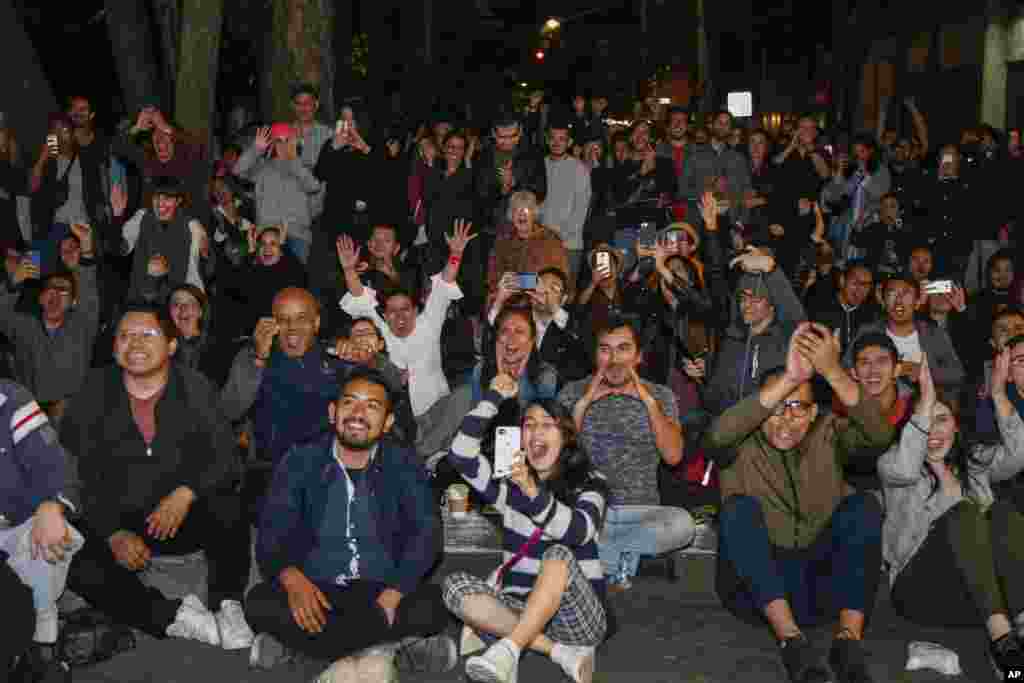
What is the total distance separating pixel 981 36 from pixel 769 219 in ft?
44.2

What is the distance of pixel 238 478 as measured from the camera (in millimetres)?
6871

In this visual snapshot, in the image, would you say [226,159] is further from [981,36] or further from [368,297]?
[981,36]

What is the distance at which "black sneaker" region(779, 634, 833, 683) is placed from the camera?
5715mm

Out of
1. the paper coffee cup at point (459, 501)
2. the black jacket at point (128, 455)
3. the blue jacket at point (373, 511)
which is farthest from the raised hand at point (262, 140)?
the blue jacket at point (373, 511)

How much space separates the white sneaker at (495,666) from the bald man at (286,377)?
96.3 inches

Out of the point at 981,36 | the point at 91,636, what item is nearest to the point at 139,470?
the point at 91,636

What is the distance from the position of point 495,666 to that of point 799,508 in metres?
1.70

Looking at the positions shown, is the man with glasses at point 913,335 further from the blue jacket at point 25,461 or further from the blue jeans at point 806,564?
the blue jacket at point 25,461

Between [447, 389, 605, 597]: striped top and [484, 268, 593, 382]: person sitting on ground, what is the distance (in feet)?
8.88

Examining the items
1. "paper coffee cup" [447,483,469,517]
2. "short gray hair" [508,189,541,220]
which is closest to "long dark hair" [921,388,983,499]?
"paper coffee cup" [447,483,469,517]

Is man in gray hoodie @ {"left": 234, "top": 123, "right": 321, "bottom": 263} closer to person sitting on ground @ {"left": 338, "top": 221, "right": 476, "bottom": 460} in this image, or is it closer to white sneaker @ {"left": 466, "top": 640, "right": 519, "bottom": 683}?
person sitting on ground @ {"left": 338, "top": 221, "right": 476, "bottom": 460}

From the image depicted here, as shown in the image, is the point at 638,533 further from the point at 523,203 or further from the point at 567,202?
the point at 567,202

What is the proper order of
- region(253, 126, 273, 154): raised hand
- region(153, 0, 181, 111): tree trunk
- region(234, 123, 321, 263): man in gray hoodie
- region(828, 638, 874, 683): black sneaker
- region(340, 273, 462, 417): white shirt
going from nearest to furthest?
region(828, 638, 874, 683): black sneaker < region(340, 273, 462, 417): white shirt < region(253, 126, 273, 154): raised hand < region(234, 123, 321, 263): man in gray hoodie < region(153, 0, 181, 111): tree trunk

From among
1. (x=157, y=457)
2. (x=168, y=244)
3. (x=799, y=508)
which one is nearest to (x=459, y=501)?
(x=157, y=457)
